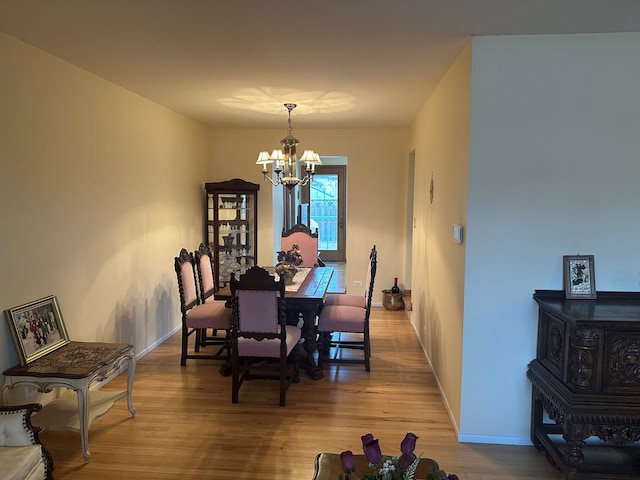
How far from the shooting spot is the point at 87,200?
3.50 meters

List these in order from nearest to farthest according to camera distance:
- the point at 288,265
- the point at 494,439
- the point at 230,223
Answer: the point at 494,439 < the point at 288,265 < the point at 230,223

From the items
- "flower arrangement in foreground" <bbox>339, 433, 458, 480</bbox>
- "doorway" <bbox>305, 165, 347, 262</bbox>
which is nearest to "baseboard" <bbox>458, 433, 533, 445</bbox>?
"flower arrangement in foreground" <bbox>339, 433, 458, 480</bbox>

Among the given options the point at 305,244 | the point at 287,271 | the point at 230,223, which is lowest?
the point at 287,271

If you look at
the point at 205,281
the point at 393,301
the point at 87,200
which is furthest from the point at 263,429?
the point at 393,301

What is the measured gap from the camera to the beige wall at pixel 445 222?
2943 millimetres

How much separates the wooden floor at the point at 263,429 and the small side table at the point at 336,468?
67 cm

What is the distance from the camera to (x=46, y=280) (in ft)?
10.0

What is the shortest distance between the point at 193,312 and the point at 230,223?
83.5 inches

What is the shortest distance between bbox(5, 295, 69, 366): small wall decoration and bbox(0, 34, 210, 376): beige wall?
59 mm

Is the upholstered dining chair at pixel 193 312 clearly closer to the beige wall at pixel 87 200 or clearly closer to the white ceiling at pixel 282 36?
the beige wall at pixel 87 200

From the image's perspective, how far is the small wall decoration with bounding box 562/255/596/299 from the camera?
2666 mm

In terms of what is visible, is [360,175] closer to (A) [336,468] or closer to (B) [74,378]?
(B) [74,378]

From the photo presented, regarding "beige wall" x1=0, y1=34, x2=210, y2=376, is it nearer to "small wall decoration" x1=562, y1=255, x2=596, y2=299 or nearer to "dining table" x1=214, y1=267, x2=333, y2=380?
"dining table" x1=214, y1=267, x2=333, y2=380

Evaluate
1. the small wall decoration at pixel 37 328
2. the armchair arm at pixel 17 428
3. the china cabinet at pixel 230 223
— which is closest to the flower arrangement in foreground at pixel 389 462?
the armchair arm at pixel 17 428
